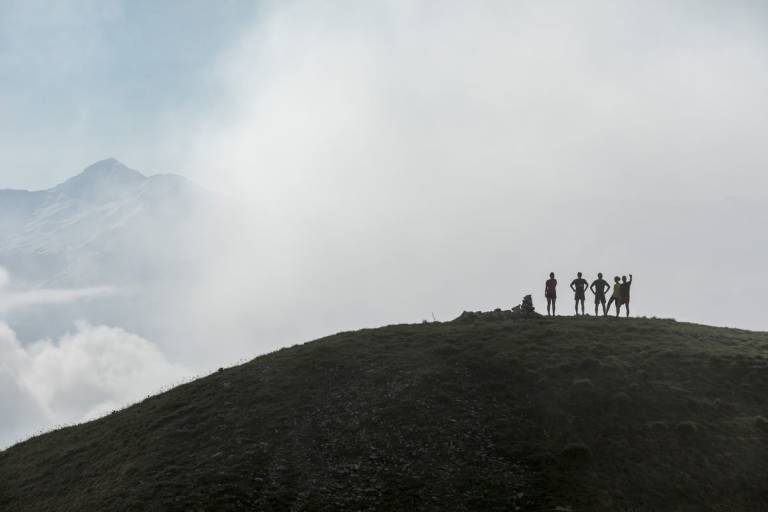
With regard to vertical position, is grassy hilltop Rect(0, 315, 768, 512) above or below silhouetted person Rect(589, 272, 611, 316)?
below

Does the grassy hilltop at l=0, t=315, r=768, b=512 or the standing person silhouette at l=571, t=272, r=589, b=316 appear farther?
the standing person silhouette at l=571, t=272, r=589, b=316

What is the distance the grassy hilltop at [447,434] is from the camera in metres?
25.8

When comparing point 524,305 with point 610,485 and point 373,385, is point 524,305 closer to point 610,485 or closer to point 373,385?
point 373,385

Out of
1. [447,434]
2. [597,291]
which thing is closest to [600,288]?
[597,291]

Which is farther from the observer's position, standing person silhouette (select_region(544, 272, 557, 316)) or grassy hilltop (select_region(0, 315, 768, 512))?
standing person silhouette (select_region(544, 272, 557, 316))

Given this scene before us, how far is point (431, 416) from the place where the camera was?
104 ft

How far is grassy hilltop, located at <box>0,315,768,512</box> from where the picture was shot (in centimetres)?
2577

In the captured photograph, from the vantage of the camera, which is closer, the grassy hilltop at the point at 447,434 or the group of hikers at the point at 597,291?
the grassy hilltop at the point at 447,434

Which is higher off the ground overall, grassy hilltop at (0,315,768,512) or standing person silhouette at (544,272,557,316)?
standing person silhouette at (544,272,557,316)

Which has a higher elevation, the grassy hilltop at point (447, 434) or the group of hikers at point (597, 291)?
the group of hikers at point (597, 291)

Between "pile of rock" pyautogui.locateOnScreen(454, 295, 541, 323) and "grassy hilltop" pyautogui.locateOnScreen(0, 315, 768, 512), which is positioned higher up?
"pile of rock" pyautogui.locateOnScreen(454, 295, 541, 323)

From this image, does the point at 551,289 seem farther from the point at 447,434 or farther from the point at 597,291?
the point at 447,434

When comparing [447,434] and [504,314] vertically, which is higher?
[504,314]

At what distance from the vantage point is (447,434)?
1190 inches
